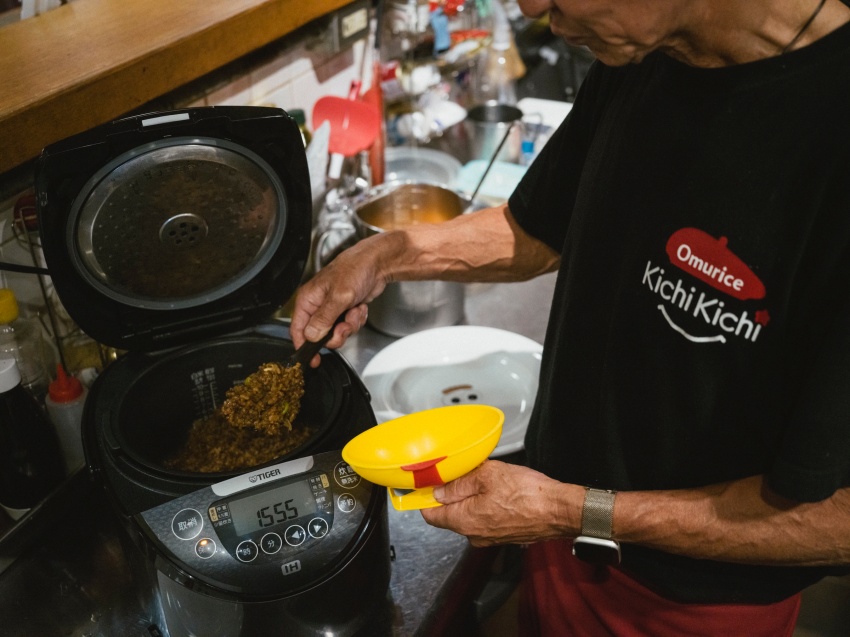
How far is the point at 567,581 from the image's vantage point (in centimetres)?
119

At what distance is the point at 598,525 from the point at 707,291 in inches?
11.8

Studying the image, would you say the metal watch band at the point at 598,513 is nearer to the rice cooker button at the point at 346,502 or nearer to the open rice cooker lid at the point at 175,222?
the rice cooker button at the point at 346,502

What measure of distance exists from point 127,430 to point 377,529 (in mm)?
339

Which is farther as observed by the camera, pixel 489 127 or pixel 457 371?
pixel 489 127

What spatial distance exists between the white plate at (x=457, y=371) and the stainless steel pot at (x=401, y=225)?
0.06m

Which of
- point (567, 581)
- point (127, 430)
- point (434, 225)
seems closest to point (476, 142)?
point (434, 225)

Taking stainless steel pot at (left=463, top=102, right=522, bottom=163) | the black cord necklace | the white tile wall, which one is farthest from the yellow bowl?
stainless steel pot at (left=463, top=102, right=522, bottom=163)

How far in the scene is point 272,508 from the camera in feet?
2.67

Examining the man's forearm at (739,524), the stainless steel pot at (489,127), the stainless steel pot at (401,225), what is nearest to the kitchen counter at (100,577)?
the man's forearm at (739,524)

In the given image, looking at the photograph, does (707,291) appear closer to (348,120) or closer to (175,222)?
(175,222)

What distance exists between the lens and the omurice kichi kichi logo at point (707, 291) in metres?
0.77

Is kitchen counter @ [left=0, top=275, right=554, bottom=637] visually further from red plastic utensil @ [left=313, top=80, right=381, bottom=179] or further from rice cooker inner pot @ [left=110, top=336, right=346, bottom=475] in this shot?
red plastic utensil @ [left=313, top=80, right=381, bottom=179]

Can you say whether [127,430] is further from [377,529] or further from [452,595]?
[452,595]

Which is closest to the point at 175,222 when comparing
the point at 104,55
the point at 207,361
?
the point at 207,361
